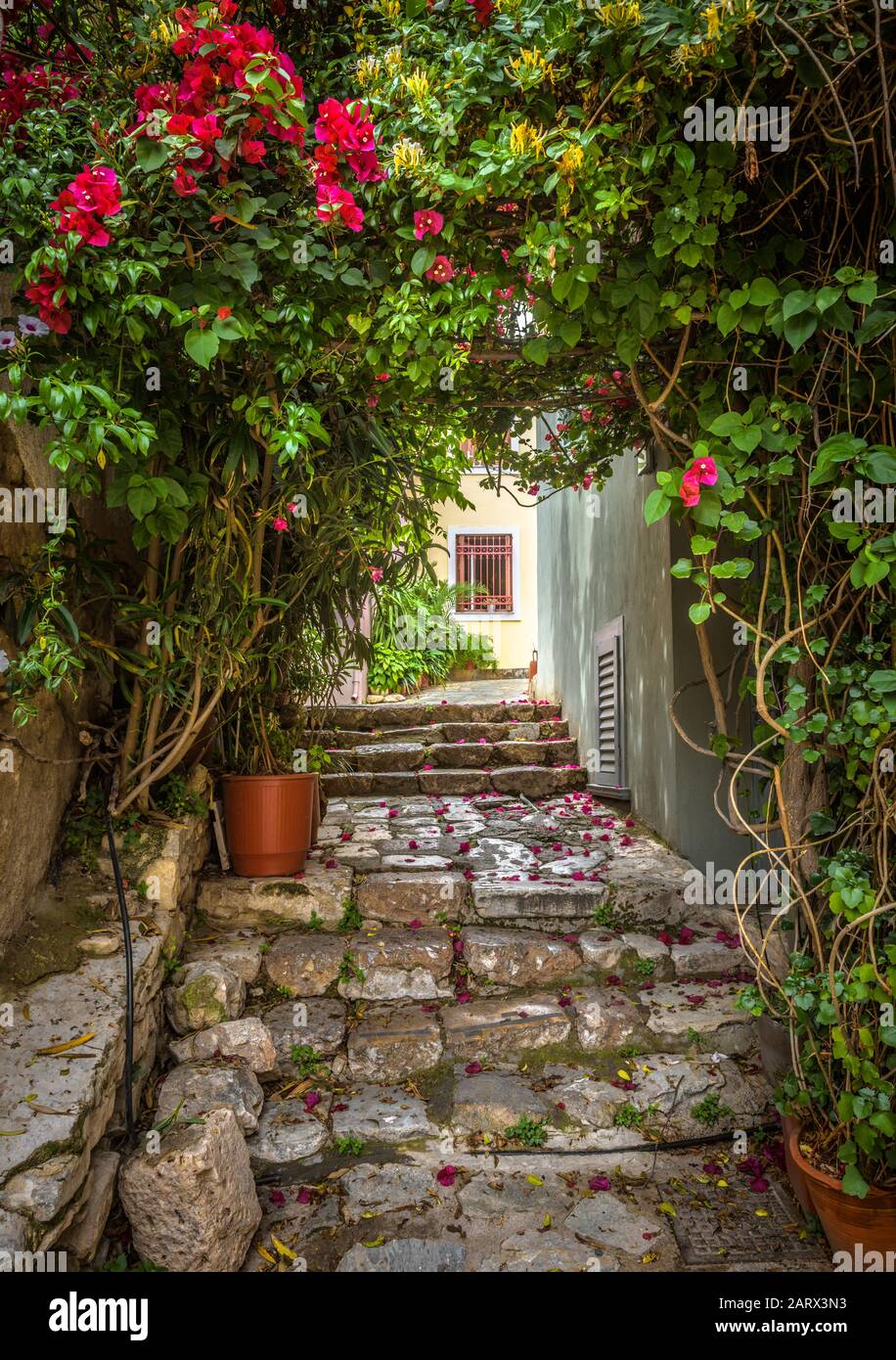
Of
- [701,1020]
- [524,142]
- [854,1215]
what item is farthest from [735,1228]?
[524,142]

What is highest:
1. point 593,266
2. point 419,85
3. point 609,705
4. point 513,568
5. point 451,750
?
point 419,85

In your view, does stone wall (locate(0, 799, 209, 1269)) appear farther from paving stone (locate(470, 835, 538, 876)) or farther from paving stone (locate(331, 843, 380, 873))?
paving stone (locate(470, 835, 538, 876))

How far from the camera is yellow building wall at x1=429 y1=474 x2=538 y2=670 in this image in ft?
37.0

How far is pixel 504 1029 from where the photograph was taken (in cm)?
285

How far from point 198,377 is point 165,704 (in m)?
1.10

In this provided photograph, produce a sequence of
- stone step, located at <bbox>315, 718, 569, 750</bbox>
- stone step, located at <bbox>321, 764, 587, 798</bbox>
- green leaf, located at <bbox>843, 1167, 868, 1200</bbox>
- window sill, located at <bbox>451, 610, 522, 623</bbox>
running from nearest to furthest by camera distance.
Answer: green leaf, located at <bbox>843, 1167, 868, 1200</bbox>
stone step, located at <bbox>321, 764, 587, 798</bbox>
stone step, located at <bbox>315, 718, 569, 750</bbox>
window sill, located at <bbox>451, 610, 522, 623</bbox>

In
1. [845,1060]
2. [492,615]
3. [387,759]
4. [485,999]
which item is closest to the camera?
[845,1060]

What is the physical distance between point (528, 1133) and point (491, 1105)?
138 mm

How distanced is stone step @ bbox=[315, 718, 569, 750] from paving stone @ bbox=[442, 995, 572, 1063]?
3.41m

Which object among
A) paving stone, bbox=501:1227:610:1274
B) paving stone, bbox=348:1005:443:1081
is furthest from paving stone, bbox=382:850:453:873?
paving stone, bbox=501:1227:610:1274

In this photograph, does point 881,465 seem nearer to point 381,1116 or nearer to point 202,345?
point 202,345

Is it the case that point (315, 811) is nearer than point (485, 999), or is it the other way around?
point (485, 999)

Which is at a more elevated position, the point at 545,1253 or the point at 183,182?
the point at 183,182
